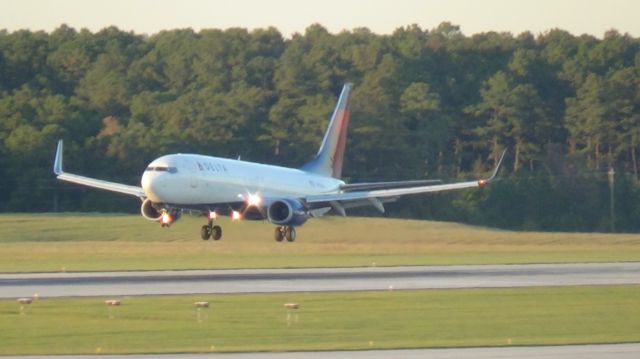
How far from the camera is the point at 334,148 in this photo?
2798 inches

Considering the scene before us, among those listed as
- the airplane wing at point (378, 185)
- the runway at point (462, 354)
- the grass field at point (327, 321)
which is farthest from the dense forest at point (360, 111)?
the runway at point (462, 354)

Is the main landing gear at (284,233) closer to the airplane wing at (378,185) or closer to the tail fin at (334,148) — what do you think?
the airplane wing at (378,185)

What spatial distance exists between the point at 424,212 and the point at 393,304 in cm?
6217

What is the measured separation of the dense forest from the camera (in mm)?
98562

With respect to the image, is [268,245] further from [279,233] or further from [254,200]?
[254,200]

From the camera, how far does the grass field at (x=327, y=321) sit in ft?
101

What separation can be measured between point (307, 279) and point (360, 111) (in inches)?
2550

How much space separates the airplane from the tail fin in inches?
27.5

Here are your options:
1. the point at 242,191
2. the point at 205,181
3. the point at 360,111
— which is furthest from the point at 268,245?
the point at 360,111

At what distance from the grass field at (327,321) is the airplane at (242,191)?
18295 mm

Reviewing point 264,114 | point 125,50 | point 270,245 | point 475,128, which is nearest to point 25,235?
point 270,245

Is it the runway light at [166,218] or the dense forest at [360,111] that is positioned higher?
the dense forest at [360,111]

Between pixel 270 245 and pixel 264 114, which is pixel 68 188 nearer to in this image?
pixel 264 114

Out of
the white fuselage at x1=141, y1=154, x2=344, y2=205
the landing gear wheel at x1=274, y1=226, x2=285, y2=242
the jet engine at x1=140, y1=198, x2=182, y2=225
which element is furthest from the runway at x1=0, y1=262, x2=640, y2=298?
the landing gear wheel at x1=274, y1=226, x2=285, y2=242
